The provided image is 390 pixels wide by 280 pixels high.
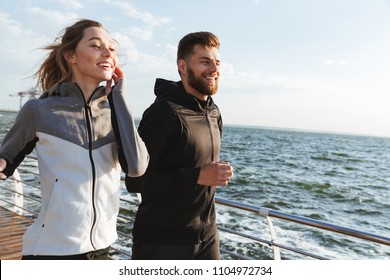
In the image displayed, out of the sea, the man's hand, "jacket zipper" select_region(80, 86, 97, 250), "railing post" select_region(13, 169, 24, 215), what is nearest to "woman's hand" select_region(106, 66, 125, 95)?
"jacket zipper" select_region(80, 86, 97, 250)

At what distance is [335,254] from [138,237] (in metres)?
6.84

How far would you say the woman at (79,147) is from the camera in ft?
5.01

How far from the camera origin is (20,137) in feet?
5.15

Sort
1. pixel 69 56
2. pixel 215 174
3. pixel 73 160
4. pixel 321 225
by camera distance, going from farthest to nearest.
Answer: pixel 321 225, pixel 215 174, pixel 69 56, pixel 73 160

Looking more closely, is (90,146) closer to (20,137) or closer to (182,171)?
(20,137)

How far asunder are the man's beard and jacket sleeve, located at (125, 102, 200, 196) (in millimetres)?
281

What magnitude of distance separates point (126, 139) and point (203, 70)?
2.36ft

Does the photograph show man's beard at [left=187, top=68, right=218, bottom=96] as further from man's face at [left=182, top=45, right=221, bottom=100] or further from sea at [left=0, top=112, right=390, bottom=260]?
sea at [left=0, top=112, right=390, bottom=260]

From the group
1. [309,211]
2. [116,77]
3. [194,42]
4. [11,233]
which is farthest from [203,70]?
[309,211]

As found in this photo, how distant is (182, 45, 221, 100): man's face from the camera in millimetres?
2121

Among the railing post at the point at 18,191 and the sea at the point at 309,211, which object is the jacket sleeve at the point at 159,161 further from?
the sea at the point at 309,211
